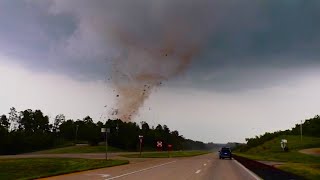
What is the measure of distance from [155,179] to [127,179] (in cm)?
147

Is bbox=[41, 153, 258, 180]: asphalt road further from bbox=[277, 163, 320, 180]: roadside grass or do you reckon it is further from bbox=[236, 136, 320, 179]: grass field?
Answer: bbox=[236, 136, 320, 179]: grass field

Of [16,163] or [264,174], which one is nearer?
[264,174]

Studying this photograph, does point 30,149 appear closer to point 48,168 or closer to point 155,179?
point 48,168

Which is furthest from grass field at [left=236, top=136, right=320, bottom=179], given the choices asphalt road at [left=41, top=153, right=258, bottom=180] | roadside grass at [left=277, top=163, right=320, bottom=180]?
asphalt road at [left=41, top=153, right=258, bottom=180]

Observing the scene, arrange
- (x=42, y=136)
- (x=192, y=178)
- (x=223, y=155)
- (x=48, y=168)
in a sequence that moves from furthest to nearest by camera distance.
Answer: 1. (x=42, y=136)
2. (x=223, y=155)
3. (x=48, y=168)
4. (x=192, y=178)

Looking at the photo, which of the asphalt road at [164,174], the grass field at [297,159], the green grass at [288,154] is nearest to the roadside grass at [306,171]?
the grass field at [297,159]

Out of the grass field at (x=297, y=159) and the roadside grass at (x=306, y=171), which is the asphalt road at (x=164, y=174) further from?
the grass field at (x=297, y=159)

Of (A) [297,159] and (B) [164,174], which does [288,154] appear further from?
(B) [164,174]

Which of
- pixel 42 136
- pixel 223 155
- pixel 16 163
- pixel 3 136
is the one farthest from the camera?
pixel 42 136

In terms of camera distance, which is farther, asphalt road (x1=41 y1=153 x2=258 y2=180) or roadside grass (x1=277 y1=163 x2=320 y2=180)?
roadside grass (x1=277 y1=163 x2=320 y2=180)

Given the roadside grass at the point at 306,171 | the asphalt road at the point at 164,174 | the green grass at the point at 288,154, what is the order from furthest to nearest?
the green grass at the point at 288,154 < the roadside grass at the point at 306,171 < the asphalt road at the point at 164,174

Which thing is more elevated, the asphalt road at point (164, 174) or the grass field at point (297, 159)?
the grass field at point (297, 159)

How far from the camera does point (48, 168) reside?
141 ft

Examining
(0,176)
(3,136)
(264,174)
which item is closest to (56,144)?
(3,136)
